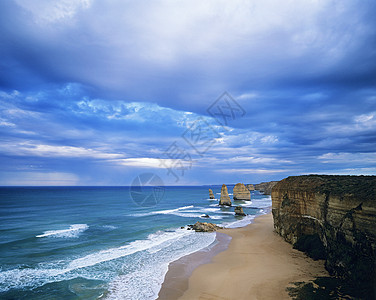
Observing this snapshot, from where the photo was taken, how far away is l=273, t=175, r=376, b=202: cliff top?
13.2 meters

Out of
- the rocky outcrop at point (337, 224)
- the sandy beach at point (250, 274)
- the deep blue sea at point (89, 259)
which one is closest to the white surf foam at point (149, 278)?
the deep blue sea at point (89, 259)

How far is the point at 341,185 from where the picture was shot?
1702cm

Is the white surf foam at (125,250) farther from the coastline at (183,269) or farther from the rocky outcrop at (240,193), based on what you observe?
the rocky outcrop at (240,193)

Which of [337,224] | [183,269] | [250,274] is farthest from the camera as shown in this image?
[183,269]

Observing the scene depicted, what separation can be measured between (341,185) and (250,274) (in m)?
10.2

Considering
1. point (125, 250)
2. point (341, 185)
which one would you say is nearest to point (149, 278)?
point (125, 250)

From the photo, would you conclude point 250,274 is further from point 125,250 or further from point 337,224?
point 125,250

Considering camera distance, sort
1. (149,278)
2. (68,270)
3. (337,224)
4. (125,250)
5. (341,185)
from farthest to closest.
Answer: (125,250), (68,270), (341,185), (149,278), (337,224)

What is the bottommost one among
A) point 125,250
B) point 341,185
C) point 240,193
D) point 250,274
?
point 125,250

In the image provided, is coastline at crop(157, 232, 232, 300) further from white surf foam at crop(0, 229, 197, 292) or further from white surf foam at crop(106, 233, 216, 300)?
white surf foam at crop(0, 229, 197, 292)

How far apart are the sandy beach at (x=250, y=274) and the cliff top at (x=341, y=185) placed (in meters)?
6.03

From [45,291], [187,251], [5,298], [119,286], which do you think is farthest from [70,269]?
[187,251]

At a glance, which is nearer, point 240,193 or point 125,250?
point 125,250

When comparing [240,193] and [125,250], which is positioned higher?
[240,193]
